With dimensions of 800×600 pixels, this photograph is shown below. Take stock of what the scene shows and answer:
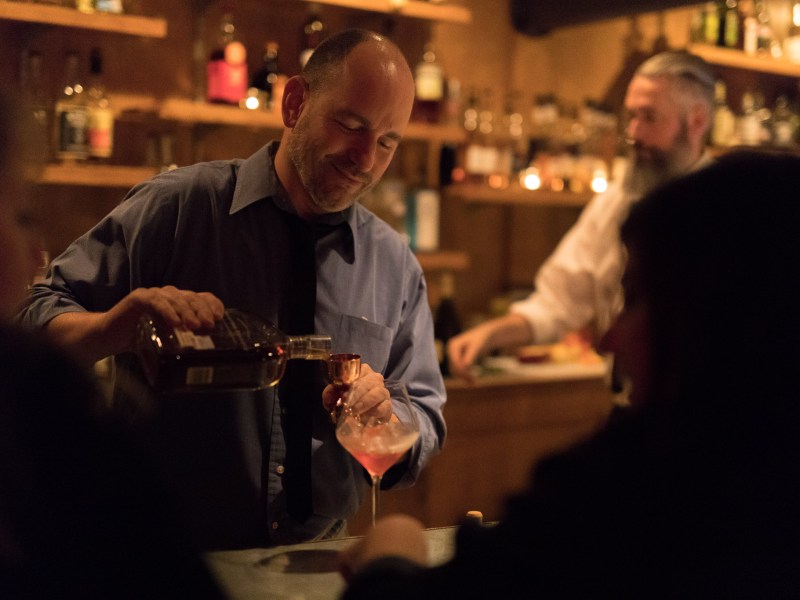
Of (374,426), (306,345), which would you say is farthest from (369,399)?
(306,345)

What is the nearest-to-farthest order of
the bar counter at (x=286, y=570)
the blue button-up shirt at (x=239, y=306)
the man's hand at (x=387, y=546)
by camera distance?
the man's hand at (x=387, y=546) < the bar counter at (x=286, y=570) < the blue button-up shirt at (x=239, y=306)

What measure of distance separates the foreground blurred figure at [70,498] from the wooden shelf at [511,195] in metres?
2.90

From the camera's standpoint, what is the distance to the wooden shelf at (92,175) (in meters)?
2.57

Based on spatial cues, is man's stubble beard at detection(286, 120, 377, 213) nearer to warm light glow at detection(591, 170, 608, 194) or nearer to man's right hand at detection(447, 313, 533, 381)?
man's right hand at detection(447, 313, 533, 381)

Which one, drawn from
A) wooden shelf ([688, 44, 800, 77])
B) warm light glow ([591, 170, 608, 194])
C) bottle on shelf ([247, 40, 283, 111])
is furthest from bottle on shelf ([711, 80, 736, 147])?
bottle on shelf ([247, 40, 283, 111])

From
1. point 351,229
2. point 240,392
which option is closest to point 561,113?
point 351,229

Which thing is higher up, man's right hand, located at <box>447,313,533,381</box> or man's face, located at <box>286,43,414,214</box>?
man's face, located at <box>286,43,414,214</box>

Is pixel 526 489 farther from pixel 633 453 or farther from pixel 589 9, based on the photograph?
pixel 589 9

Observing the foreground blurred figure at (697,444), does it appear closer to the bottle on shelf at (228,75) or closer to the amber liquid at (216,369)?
the amber liquid at (216,369)

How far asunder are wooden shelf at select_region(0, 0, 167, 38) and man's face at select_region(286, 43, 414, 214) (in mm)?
1233

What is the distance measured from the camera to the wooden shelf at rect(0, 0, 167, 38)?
96.0 inches

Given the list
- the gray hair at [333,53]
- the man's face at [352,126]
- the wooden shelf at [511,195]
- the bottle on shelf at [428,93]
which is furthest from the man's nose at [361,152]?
the wooden shelf at [511,195]

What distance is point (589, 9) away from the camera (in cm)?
354

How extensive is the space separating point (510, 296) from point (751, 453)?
10.1 feet
